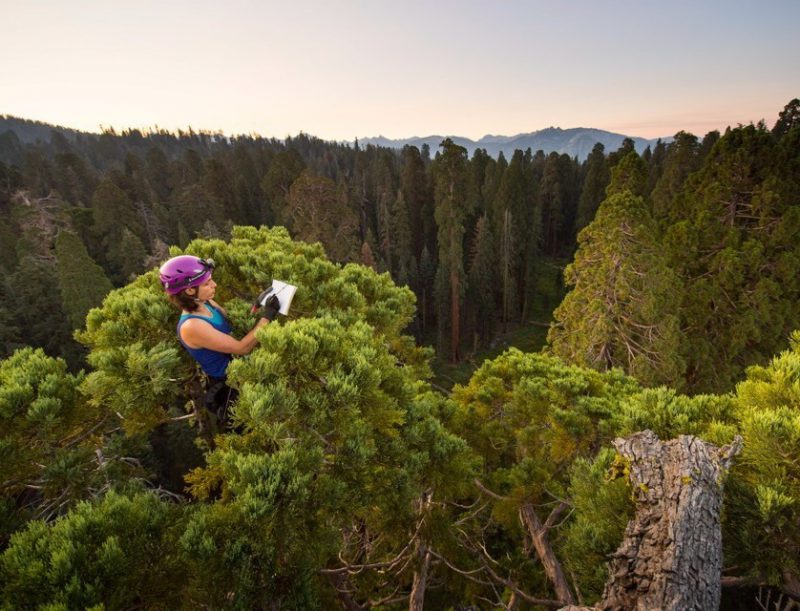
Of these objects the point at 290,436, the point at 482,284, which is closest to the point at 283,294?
the point at 290,436

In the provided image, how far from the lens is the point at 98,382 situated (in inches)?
135

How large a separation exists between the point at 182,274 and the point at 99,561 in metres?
2.53

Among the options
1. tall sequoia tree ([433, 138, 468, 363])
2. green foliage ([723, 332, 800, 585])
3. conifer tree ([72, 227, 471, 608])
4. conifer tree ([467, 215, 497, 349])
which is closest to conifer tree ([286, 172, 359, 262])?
tall sequoia tree ([433, 138, 468, 363])

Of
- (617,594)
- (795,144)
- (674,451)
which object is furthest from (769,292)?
(617,594)

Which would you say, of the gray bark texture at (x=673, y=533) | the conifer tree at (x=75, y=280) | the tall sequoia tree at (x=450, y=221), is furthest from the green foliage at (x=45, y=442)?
the tall sequoia tree at (x=450, y=221)

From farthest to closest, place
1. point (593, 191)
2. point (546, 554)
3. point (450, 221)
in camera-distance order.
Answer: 1. point (593, 191)
2. point (450, 221)
3. point (546, 554)

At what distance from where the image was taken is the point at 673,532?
9.25 feet

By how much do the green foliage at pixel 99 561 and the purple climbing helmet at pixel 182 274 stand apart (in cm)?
199

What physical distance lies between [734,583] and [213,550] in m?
4.52

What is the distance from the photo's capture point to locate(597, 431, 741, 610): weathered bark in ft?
8.73

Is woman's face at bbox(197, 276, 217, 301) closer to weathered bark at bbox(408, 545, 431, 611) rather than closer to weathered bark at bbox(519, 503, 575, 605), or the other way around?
weathered bark at bbox(408, 545, 431, 611)

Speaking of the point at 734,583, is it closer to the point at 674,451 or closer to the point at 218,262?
the point at 674,451

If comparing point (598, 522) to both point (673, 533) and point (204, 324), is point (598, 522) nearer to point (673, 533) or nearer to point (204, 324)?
point (673, 533)

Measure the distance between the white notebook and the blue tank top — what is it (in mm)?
491
